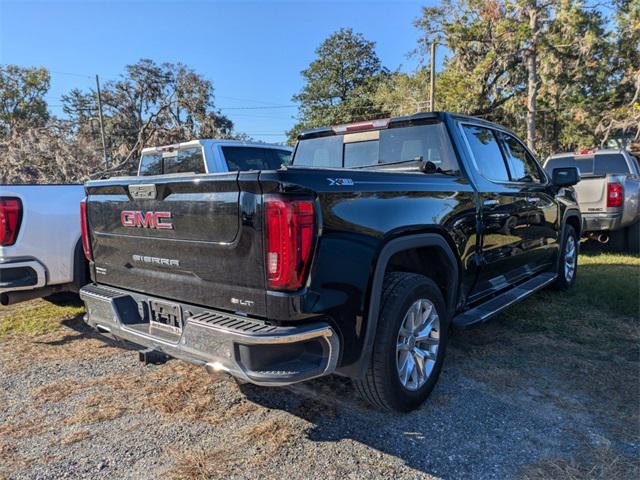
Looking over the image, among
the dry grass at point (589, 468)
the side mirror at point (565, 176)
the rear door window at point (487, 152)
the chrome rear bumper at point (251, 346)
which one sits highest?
the rear door window at point (487, 152)

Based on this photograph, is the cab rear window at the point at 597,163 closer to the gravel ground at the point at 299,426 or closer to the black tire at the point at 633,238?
the black tire at the point at 633,238

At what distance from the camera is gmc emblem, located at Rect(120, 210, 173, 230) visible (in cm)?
266

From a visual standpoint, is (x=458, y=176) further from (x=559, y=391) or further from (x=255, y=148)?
(x=255, y=148)

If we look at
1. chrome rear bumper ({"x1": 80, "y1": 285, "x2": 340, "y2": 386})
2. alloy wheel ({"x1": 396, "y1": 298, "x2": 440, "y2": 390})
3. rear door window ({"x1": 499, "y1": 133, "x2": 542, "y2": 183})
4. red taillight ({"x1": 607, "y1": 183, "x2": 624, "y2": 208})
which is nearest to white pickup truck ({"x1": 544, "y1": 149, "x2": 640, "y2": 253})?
red taillight ({"x1": 607, "y1": 183, "x2": 624, "y2": 208})

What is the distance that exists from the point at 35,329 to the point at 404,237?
13.6 ft

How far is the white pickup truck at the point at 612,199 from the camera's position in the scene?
763 cm

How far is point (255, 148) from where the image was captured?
738 cm

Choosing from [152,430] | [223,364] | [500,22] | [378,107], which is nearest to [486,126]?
[223,364]

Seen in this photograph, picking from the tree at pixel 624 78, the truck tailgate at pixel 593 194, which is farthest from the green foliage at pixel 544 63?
the truck tailgate at pixel 593 194

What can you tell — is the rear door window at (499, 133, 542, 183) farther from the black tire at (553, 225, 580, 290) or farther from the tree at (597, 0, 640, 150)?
the tree at (597, 0, 640, 150)

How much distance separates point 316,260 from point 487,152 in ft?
8.40

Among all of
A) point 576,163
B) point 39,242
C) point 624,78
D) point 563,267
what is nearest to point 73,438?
point 39,242

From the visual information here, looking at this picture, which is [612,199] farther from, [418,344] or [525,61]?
[525,61]

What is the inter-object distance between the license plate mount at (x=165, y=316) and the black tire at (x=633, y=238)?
8.76 m
